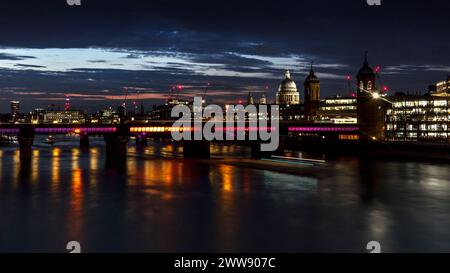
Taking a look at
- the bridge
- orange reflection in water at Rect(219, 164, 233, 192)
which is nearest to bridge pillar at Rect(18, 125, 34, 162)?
the bridge

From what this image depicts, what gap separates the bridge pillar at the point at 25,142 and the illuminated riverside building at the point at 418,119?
10259 cm

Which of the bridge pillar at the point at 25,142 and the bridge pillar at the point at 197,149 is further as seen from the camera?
the bridge pillar at the point at 197,149

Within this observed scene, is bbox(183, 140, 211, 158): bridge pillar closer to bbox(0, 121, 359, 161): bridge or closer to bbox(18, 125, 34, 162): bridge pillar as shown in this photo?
bbox(0, 121, 359, 161): bridge

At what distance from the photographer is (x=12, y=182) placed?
229 ft

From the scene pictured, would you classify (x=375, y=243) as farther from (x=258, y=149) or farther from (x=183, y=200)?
(x=258, y=149)

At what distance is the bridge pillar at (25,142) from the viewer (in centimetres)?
10786

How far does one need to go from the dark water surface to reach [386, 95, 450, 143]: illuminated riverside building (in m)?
62.5

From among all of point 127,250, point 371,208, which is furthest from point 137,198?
point 371,208

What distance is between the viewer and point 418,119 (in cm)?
14675

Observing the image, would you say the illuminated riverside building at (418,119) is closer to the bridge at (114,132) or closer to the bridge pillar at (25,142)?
the bridge at (114,132)

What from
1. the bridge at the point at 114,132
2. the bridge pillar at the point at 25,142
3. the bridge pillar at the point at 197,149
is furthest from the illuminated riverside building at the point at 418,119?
the bridge pillar at the point at 25,142

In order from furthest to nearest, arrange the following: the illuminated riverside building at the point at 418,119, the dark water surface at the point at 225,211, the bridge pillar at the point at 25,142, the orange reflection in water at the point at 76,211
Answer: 1. the illuminated riverside building at the point at 418,119
2. the bridge pillar at the point at 25,142
3. the orange reflection in water at the point at 76,211
4. the dark water surface at the point at 225,211

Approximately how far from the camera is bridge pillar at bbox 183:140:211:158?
117312mm
